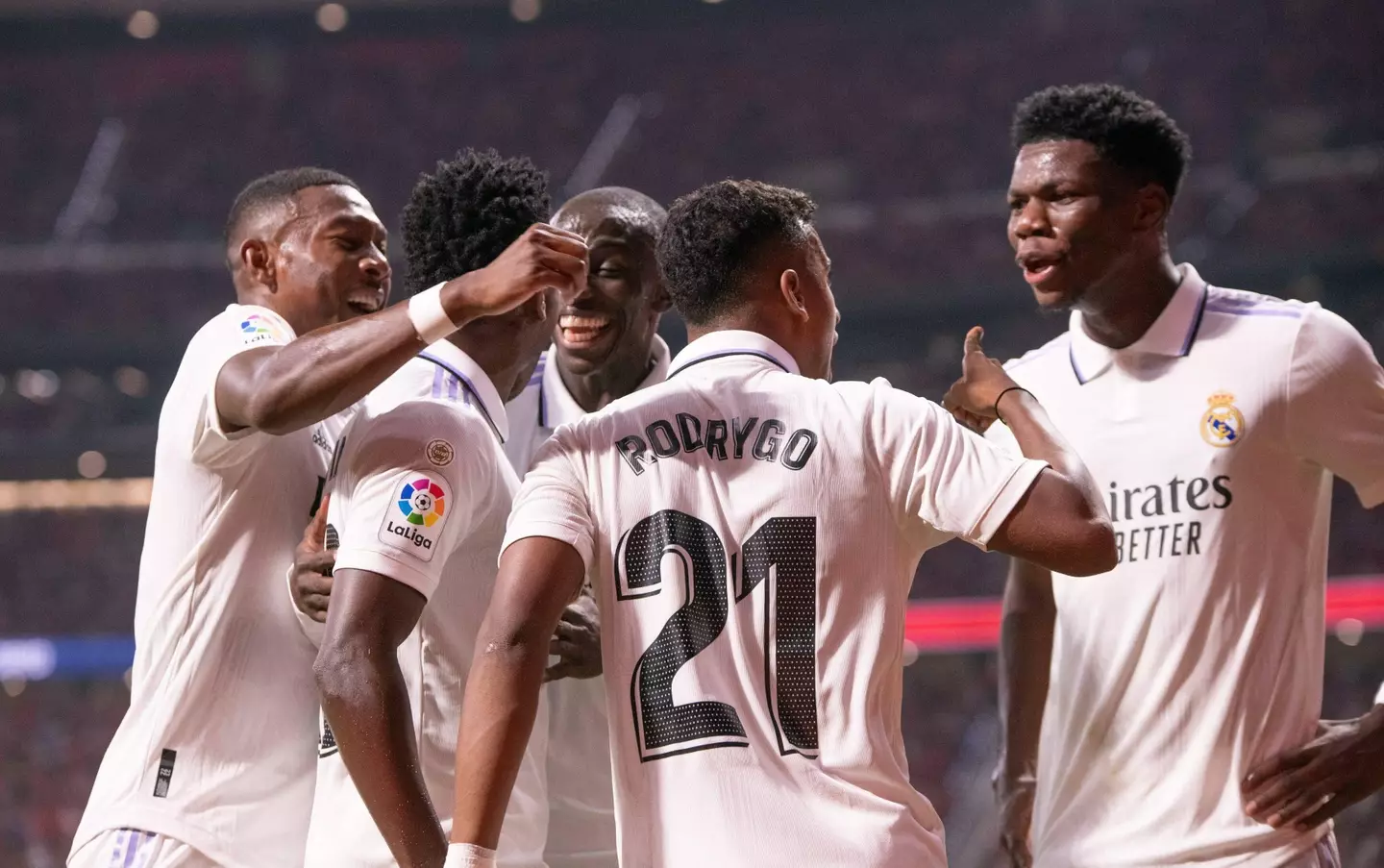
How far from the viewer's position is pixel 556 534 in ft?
9.03

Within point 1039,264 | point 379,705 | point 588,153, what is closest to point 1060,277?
point 1039,264

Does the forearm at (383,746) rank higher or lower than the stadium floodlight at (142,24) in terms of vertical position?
lower

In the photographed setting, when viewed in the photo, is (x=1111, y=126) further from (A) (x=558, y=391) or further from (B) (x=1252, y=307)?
(A) (x=558, y=391)

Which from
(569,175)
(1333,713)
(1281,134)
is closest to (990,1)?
(1281,134)

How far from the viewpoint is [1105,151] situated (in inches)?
155

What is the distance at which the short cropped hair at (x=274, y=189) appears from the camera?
389cm

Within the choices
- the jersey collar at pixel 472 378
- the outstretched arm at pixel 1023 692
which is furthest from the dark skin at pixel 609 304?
the outstretched arm at pixel 1023 692

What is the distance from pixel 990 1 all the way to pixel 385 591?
81.0 feet

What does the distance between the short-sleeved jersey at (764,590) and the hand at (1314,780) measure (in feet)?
3.57

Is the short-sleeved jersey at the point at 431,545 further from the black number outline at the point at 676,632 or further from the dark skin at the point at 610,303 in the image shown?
the dark skin at the point at 610,303

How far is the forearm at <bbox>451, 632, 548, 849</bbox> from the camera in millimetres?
2598

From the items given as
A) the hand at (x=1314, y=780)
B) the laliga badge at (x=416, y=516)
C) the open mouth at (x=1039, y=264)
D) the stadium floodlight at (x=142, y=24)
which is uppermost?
the stadium floodlight at (x=142, y=24)

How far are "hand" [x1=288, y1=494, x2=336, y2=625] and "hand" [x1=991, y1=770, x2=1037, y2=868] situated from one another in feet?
6.43

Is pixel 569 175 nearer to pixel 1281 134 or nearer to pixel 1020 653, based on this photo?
pixel 1281 134
